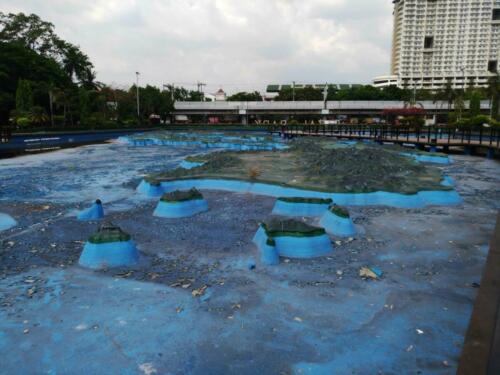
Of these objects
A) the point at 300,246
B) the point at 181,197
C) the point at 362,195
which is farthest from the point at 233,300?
the point at 362,195

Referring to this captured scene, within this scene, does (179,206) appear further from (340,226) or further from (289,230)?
(340,226)

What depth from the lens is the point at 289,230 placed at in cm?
786

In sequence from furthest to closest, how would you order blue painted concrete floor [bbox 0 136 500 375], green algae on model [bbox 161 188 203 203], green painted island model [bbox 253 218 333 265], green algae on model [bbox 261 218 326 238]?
green algae on model [bbox 161 188 203 203], green algae on model [bbox 261 218 326 238], green painted island model [bbox 253 218 333 265], blue painted concrete floor [bbox 0 136 500 375]

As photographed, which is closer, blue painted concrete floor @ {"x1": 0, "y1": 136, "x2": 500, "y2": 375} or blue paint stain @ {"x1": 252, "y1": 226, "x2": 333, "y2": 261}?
blue painted concrete floor @ {"x1": 0, "y1": 136, "x2": 500, "y2": 375}

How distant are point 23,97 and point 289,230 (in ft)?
129

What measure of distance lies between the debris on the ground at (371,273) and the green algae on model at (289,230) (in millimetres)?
1224

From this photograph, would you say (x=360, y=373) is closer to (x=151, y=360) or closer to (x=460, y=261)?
(x=151, y=360)

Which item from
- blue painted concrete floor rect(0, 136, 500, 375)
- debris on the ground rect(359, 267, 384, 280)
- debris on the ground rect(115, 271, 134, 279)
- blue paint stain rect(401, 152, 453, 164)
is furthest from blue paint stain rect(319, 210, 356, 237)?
blue paint stain rect(401, 152, 453, 164)

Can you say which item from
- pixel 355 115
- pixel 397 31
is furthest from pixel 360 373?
pixel 397 31

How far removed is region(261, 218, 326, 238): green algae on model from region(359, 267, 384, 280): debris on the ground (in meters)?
1.22

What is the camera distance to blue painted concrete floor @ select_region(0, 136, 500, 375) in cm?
456

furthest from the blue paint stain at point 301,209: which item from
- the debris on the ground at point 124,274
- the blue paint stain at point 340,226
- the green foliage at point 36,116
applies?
the green foliage at point 36,116

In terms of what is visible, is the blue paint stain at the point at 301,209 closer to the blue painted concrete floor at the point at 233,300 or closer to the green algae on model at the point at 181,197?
the blue painted concrete floor at the point at 233,300

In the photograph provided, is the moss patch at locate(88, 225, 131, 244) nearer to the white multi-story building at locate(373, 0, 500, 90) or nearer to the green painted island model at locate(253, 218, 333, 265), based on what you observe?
the green painted island model at locate(253, 218, 333, 265)
